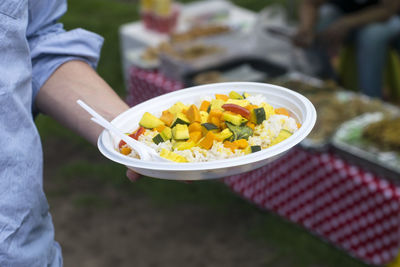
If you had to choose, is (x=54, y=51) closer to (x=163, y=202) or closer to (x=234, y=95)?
(x=234, y=95)

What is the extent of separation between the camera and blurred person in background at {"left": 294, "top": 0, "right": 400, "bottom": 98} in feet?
12.0

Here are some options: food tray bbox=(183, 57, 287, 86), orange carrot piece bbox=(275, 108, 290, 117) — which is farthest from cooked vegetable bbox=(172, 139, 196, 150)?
food tray bbox=(183, 57, 287, 86)

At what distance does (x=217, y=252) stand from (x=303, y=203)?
57cm

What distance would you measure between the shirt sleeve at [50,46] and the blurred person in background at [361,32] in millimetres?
2920

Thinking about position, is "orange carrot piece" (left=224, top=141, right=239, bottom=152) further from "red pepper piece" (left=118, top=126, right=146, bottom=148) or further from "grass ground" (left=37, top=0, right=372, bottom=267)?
"grass ground" (left=37, top=0, right=372, bottom=267)

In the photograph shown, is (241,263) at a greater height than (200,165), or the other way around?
(200,165)

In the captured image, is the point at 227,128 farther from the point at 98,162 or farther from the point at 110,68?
the point at 110,68

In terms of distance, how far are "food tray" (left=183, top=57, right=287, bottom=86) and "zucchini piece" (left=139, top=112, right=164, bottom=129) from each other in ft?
6.92

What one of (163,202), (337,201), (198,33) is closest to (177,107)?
(337,201)

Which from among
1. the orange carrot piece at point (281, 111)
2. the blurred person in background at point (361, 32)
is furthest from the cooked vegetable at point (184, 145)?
the blurred person in background at point (361, 32)

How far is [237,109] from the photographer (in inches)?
36.8

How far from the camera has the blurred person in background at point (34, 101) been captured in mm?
858

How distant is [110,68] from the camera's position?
5000 mm

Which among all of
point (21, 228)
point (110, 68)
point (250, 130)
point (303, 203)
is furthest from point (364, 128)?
point (110, 68)
